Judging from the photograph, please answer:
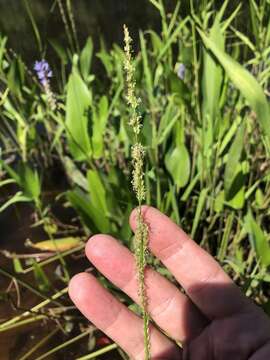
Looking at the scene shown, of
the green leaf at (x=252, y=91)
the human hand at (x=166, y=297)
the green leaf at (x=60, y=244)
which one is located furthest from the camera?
the green leaf at (x=60, y=244)

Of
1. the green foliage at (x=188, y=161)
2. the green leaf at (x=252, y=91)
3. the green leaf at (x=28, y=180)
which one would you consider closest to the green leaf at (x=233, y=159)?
the green foliage at (x=188, y=161)

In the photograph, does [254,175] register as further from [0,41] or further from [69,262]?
[0,41]

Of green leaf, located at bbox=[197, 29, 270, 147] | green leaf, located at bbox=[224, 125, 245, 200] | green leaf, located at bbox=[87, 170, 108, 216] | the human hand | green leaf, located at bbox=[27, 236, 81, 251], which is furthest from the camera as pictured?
green leaf, located at bbox=[27, 236, 81, 251]

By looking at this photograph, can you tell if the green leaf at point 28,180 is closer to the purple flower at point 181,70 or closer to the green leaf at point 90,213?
the green leaf at point 90,213

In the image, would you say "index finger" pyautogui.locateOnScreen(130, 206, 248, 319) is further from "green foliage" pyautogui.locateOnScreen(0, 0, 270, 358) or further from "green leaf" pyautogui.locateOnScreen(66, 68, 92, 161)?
"green leaf" pyautogui.locateOnScreen(66, 68, 92, 161)

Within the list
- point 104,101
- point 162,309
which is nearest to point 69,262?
point 104,101

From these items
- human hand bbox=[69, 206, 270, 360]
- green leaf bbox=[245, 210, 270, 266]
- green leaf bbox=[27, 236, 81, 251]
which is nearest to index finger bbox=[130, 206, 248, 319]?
human hand bbox=[69, 206, 270, 360]

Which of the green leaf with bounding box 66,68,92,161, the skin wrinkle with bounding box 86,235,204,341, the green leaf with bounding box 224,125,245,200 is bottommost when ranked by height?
the skin wrinkle with bounding box 86,235,204,341
